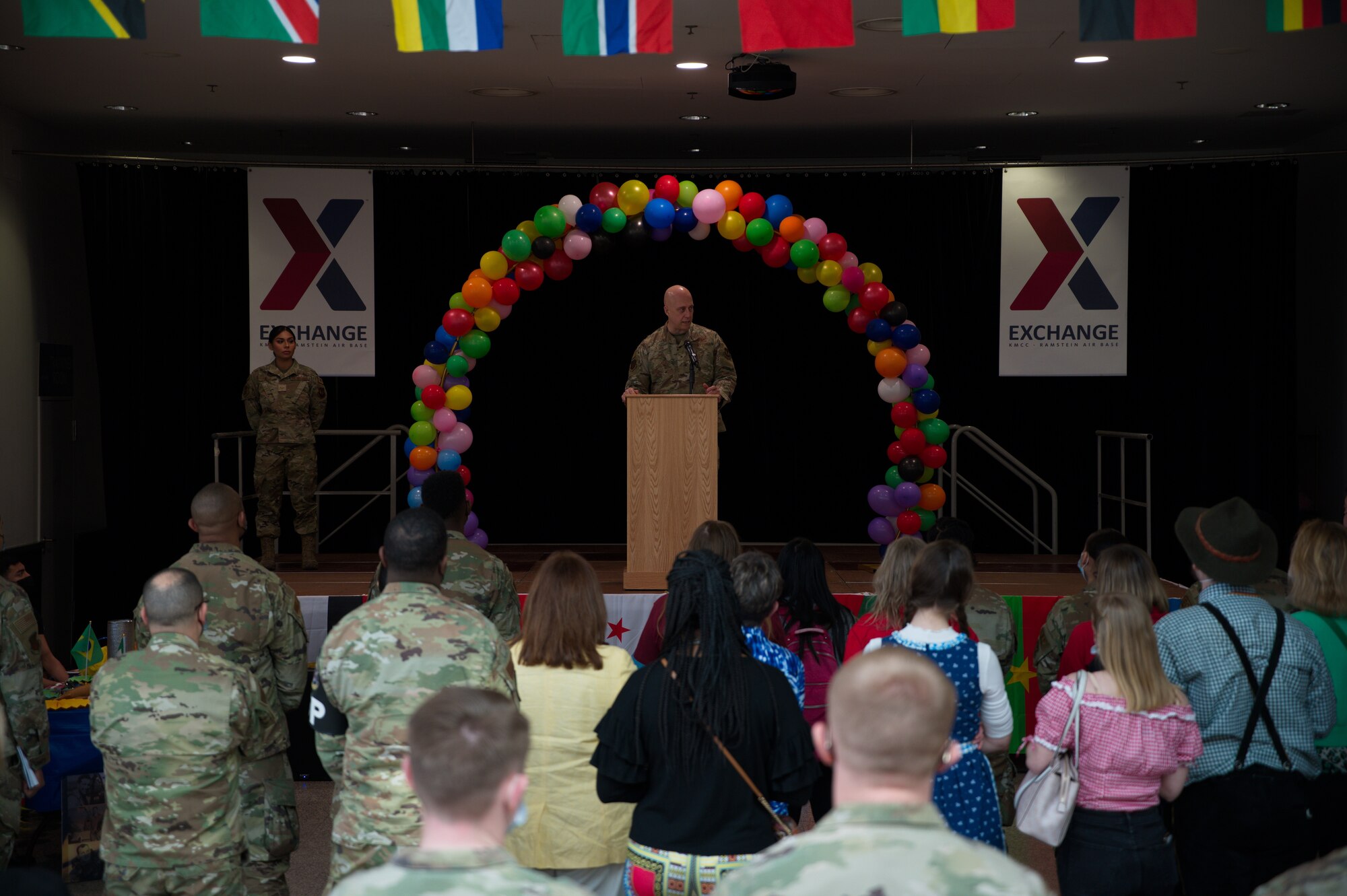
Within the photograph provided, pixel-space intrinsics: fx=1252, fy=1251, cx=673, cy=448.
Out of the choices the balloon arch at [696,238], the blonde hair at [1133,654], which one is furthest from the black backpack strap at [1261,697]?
the balloon arch at [696,238]

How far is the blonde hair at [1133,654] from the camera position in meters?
2.82

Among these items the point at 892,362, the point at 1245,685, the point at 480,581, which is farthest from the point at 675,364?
the point at 1245,685

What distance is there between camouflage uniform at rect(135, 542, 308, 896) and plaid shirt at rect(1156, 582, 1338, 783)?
247cm

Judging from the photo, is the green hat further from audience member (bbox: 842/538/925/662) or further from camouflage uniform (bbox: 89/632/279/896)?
camouflage uniform (bbox: 89/632/279/896)

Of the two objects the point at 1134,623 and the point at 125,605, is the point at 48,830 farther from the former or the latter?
the point at 125,605

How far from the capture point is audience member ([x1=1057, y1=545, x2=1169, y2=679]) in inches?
139

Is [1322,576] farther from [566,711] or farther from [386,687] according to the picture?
[386,687]

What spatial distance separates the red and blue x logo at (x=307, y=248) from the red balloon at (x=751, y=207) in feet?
9.67

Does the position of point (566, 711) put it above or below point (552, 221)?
below

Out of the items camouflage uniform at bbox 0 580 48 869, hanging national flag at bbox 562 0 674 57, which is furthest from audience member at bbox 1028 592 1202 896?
camouflage uniform at bbox 0 580 48 869

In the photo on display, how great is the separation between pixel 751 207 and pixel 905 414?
1657 millimetres

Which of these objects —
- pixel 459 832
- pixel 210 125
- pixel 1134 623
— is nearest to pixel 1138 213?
pixel 210 125

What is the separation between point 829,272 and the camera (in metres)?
7.76

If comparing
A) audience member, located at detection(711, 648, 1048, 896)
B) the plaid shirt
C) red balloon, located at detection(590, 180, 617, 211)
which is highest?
red balloon, located at detection(590, 180, 617, 211)
